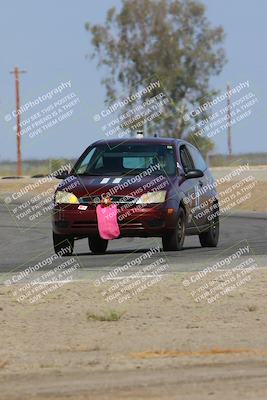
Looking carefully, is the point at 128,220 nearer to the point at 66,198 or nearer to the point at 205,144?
the point at 66,198

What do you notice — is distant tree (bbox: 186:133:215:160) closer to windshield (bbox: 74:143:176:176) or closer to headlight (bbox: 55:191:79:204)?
windshield (bbox: 74:143:176:176)

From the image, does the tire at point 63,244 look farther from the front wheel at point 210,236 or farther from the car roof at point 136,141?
the front wheel at point 210,236

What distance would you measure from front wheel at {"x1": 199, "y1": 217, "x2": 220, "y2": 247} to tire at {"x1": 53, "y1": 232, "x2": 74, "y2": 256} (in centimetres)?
247

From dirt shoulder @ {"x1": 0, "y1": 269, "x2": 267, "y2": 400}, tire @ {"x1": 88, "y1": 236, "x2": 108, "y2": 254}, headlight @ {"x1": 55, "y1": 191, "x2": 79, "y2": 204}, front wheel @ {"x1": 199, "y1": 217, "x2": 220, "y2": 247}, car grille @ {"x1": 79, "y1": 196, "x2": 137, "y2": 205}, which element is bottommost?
front wheel @ {"x1": 199, "y1": 217, "x2": 220, "y2": 247}

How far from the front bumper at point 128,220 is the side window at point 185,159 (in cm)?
130

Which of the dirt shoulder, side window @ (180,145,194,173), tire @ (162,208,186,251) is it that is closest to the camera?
the dirt shoulder

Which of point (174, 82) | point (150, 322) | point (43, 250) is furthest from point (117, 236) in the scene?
point (174, 82)

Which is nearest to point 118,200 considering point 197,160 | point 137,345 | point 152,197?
point 152,197

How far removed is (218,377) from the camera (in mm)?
8133

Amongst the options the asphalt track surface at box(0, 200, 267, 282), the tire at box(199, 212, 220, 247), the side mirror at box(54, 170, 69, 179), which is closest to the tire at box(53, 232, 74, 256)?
the asphalt track surface at box(0, 200, 267, 282)

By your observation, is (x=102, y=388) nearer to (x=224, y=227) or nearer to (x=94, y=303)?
(x=94, y=303)

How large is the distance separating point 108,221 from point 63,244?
1.26m

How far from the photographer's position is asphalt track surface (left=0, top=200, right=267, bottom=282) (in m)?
17.1

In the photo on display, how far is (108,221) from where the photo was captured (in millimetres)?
18125
